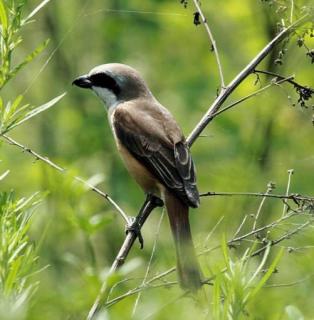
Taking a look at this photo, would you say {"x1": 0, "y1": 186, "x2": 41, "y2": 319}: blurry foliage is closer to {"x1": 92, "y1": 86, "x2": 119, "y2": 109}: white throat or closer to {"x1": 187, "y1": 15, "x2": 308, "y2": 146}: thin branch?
{"x1": 187, "y1": 15, "x2": 308, "y2": 146}: thin branch

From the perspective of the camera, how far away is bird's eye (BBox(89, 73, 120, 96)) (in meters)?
4.40

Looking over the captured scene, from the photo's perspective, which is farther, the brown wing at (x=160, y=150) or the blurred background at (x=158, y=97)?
the blurred background at (x=158, y=97)

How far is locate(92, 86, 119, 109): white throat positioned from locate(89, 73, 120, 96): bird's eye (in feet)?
0.06

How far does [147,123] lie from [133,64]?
2.95m

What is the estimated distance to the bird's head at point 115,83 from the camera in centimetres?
440

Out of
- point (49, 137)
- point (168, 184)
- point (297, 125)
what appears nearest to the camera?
point (168, 184)

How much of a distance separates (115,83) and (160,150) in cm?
67

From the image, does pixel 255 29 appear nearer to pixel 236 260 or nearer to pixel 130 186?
pixel 130 186

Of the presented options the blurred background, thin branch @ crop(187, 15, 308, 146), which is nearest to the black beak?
the blurred background

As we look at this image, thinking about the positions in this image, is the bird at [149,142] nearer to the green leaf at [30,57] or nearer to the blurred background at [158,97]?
the blurred background at [158,97]

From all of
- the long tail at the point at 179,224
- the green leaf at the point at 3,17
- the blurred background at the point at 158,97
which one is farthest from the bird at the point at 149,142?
the green leaf at the point at 3,17

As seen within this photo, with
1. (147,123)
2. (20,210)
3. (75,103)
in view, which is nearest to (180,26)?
(75,103)

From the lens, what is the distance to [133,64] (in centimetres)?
709

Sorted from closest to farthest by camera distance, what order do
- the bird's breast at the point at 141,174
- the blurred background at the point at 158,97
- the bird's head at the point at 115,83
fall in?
the bird's breast at the point at 141,174, the bird's head at the point at 115,83, the blurred background at the point at 158,97
